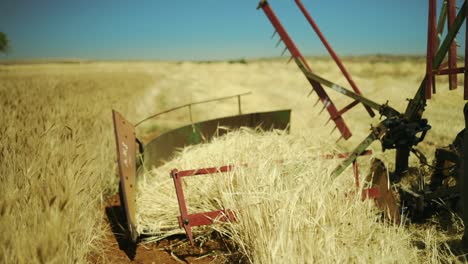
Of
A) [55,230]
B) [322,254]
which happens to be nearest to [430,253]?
[322,254]

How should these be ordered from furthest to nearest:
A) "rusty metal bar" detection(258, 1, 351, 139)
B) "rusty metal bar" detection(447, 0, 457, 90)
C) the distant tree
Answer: the distant tree
"rusty metal bar" detection(258, 1, 351, 139)
"rusty metal bar" detection(447, 0, 457, 90)

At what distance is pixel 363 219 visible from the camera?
100 inches

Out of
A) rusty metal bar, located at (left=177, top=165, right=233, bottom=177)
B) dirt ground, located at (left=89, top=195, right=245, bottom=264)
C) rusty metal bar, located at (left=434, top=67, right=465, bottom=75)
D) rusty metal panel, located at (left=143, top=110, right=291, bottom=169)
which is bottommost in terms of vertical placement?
dirt ground, located at (left=89, top=195, right=245, bottom=264)

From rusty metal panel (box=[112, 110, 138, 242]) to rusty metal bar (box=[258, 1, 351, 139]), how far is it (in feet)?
7.73

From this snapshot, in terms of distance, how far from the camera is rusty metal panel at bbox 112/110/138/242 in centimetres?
261

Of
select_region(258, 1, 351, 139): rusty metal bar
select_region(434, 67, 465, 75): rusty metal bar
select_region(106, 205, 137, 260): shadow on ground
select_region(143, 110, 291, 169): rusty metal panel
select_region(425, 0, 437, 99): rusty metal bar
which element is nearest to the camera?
select_region(434, 67, 465, 75): rusty metal bar

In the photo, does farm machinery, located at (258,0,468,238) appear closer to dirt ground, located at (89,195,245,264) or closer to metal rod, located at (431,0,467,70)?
metal rod, located at (431,0,467,70)

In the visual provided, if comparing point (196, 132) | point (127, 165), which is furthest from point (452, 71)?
point (196, 132)

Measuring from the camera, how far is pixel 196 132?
579 cm

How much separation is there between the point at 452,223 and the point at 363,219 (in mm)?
1243

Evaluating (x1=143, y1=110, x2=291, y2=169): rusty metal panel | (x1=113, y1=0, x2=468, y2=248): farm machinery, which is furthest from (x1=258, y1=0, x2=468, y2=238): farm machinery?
(x1=143, y1=110, x2=291, y2=169): rusty metal panel

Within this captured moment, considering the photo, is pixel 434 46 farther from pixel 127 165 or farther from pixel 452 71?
pixel 127 165

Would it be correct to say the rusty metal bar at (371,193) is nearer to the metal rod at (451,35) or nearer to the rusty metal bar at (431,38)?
the rusty metal bar at (431,38)

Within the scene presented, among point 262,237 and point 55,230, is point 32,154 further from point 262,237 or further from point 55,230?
point 262,237
